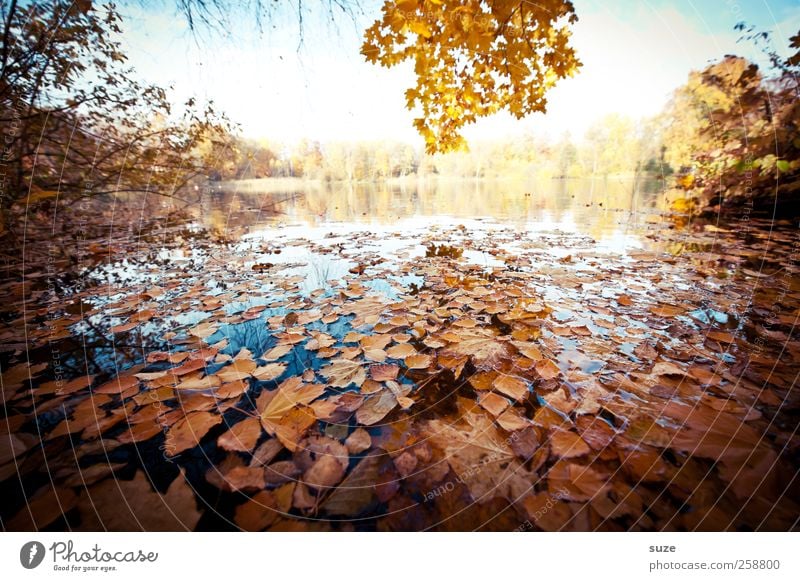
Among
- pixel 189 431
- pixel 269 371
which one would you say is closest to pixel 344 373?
pixel 269 371

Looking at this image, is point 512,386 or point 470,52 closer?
point 512,386

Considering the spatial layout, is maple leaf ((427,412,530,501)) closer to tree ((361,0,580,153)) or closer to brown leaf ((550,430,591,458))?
brown leaf ((550,430,591,458))

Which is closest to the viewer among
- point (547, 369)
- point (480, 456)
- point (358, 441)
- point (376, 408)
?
point (480, 456)

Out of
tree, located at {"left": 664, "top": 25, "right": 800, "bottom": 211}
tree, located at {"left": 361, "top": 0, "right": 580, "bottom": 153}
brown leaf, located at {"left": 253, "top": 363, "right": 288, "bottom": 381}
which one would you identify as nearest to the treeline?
tree, located at {"left": 361, "top": 0, "right": 580, "bottom": 153}

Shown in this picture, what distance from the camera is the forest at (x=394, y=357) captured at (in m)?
1.07

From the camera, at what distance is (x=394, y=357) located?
6.35 feet

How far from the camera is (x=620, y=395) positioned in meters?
1.53
